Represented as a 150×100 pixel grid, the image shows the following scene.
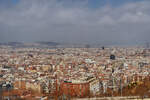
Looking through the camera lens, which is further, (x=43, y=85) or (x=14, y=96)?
(x=43, y=85)

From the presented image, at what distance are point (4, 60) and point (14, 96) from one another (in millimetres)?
15749

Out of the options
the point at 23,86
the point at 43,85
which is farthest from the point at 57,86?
the point at 23,86

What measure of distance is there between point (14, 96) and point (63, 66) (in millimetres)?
11952

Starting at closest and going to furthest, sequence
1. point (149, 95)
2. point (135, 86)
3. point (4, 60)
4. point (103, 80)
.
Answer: point (149, 95) → point (135, 86) → point (103, 80) → point (4, 60)

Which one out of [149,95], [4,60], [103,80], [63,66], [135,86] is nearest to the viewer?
[149,95]

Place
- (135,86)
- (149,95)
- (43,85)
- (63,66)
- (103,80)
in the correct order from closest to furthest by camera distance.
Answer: (149,95), (135,86), (43,85), (103,80), (63,66)

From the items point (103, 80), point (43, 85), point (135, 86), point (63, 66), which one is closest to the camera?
point (135, 86)

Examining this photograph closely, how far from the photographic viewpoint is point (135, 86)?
13.6 m

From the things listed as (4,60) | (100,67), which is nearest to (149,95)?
(100,67)

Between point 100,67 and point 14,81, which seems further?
point 100,67

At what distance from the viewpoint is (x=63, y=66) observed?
2297 cm

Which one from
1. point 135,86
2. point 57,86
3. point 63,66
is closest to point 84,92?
point 57,86

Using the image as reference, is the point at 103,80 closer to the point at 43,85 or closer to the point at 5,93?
the point at 43,85

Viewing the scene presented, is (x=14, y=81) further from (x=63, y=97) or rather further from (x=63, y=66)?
(x=63, y=66)
